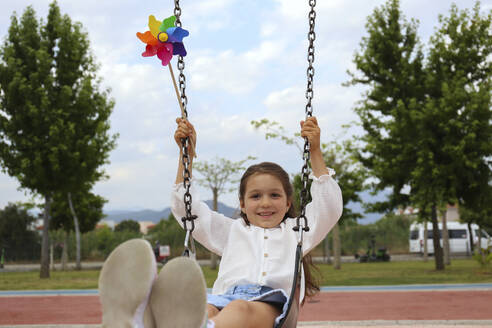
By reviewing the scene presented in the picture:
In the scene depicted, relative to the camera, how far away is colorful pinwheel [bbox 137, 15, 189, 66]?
294 cm

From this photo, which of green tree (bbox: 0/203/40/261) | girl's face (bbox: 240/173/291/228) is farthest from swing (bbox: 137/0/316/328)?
green tree (bbox: 0/203/40/261)

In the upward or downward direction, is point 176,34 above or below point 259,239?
above

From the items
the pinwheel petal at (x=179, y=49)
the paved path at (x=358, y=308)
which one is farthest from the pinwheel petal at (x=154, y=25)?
the paved path at (x=358, y=308)

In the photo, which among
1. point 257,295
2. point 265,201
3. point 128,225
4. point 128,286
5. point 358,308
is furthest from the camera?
point 128,225

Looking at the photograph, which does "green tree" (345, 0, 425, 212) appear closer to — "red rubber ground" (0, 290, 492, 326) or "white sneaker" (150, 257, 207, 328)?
"red rubber ground" (0, 290, 492, 326)

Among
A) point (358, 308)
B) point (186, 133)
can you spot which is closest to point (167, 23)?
point (186, 133)

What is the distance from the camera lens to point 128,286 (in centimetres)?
189

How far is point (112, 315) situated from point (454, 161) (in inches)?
493

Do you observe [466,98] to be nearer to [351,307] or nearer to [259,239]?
[351,307]

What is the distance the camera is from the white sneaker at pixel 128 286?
6.14 ft

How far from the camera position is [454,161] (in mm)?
13188

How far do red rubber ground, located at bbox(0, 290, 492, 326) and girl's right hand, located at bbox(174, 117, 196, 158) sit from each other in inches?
176

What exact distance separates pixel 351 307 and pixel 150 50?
583 cm

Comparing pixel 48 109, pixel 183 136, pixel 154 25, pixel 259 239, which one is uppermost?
pixel 48 109
